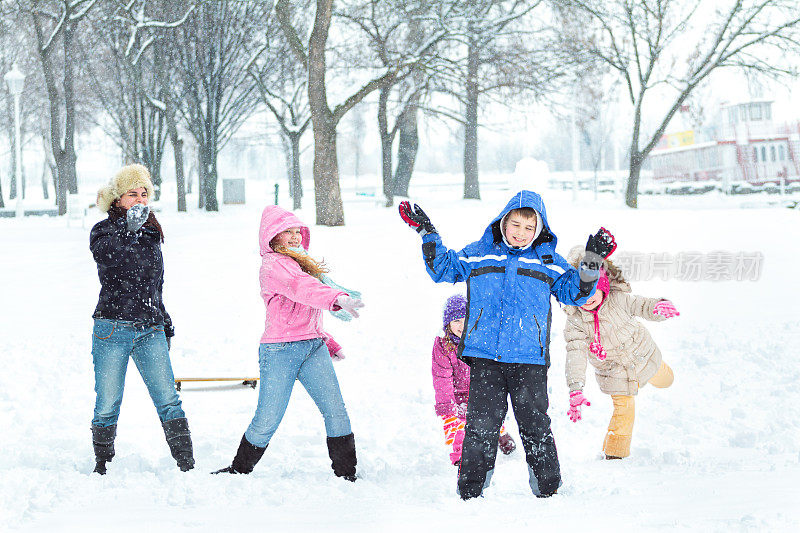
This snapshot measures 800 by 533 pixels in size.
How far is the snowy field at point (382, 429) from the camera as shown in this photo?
3.73 m

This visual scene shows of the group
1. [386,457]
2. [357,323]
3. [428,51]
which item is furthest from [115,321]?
[428,51]

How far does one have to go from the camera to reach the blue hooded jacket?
13.2 ft

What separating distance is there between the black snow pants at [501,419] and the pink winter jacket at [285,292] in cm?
86

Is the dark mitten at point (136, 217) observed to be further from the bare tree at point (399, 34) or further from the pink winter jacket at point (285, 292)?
the bare tree at point (399, 34)

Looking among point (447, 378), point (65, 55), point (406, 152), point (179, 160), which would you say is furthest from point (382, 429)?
point (179, 160)

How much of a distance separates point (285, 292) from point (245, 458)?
902 mm

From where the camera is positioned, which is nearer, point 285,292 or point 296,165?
point 285,292

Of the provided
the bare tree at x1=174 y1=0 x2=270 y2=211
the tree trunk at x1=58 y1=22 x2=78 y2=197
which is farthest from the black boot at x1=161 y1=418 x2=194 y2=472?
the tree trunk at x1=58 y1=22 x2=78 y2=197

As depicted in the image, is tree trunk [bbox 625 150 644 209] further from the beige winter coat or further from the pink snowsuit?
the pink snowsuit

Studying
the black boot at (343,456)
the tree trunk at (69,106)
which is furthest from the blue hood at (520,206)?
the tree trunk at (69,106)

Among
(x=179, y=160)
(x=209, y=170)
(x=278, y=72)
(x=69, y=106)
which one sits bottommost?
(x=209, y=170)

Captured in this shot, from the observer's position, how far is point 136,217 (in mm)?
4359

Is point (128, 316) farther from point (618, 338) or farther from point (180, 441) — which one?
point (618, 338)

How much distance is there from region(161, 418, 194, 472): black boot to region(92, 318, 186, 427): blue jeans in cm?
4
